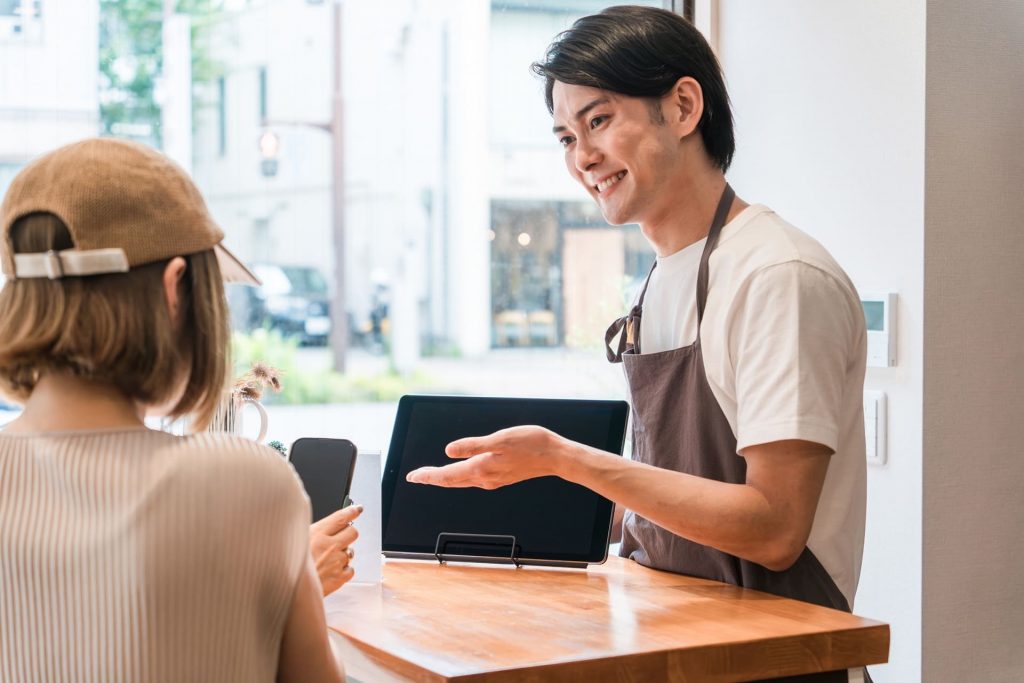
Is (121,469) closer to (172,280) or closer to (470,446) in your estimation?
(172,280)

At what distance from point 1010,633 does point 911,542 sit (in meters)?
0.33

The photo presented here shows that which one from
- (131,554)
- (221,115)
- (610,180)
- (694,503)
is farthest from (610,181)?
(221,115)

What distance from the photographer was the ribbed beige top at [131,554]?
850 mm

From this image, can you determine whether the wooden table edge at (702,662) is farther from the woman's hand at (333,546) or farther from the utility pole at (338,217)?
the utility pole at (338,217)

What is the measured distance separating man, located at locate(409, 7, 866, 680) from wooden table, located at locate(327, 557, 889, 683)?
100 millimetres

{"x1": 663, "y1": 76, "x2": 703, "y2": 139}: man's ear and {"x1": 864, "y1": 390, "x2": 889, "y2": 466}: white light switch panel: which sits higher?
{"x1": 663, "y1": 76, "x2": 703, "y2": 139}: man's ear

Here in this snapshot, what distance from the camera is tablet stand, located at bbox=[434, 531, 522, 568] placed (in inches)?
63.9

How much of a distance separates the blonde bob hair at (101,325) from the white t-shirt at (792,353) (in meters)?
0.77

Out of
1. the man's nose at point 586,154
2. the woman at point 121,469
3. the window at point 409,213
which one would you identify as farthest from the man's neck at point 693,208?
the window at point 409,213

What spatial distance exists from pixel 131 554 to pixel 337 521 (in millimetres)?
485

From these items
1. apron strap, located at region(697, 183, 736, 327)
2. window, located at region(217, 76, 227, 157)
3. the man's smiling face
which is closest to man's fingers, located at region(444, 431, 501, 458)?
apron strap, located at region(697, 183, 736, 327)

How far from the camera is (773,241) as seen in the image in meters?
1.51

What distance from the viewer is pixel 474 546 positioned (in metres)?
1.63

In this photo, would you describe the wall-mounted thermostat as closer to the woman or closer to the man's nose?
the man's nose
